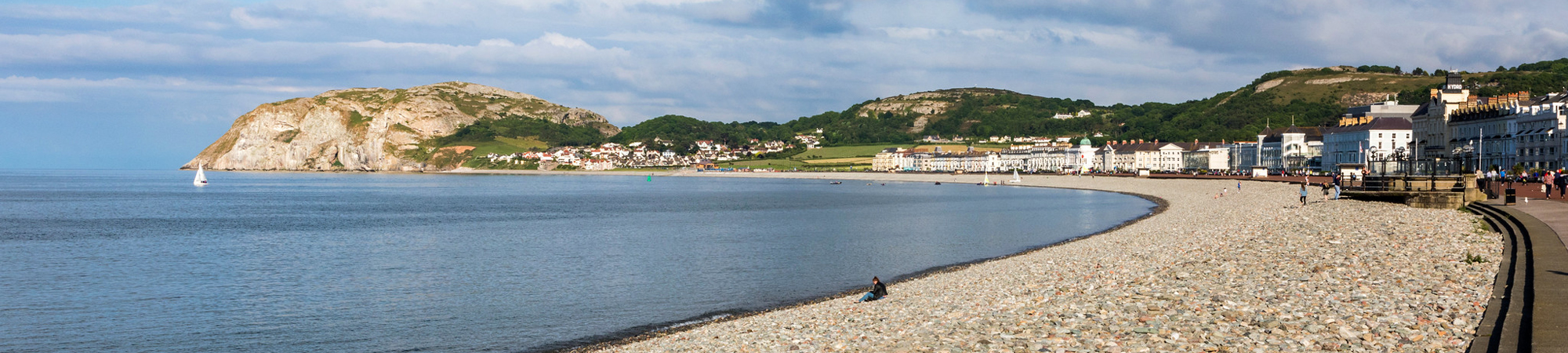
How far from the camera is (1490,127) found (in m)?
77.6

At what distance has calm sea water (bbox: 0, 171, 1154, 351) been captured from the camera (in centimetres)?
1889

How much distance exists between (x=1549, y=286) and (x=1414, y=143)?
77.0 m

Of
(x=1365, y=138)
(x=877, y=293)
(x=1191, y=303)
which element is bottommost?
(x=877, y=293)

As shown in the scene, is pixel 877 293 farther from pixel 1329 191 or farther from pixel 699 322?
pixel 1329 191

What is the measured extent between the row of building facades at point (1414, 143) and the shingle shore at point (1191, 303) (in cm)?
1883

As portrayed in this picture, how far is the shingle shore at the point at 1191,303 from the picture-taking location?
37.5 feet

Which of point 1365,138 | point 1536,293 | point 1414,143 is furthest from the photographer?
point 1365,138

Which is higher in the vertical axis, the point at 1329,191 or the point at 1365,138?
the point at 1365,138

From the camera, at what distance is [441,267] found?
98.5 feet

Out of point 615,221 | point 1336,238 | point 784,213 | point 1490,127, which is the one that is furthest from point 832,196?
point 1336,238

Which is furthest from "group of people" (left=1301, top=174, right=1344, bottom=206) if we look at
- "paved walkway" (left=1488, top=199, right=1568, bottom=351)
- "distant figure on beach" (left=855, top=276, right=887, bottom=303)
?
"distant figure on beach" (left=855, top=276, right=887, bottom=303)

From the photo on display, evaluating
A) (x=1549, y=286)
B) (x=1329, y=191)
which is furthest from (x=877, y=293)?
(x=1329, y=191)

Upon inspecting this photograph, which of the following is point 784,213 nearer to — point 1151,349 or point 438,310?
point 438,310

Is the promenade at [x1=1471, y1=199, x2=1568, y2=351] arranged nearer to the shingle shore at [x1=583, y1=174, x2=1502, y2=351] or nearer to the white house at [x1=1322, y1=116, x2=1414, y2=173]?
the shingle shore at [x1=583, y1=174, x2=1502, y2=351]
